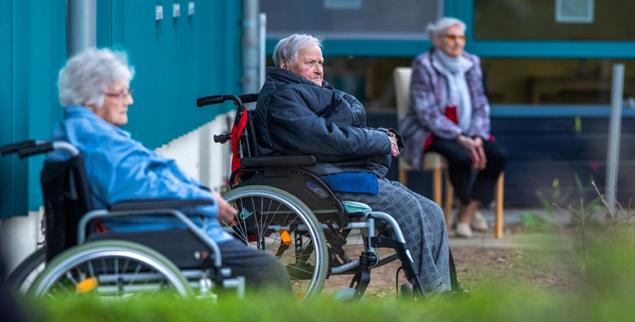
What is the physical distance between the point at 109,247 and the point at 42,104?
142 cm

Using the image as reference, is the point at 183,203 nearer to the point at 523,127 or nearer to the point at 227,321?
the point at 227,321

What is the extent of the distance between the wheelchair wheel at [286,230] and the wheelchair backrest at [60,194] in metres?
1.30

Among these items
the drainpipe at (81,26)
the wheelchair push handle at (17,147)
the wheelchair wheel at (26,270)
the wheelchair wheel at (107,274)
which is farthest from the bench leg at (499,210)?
the wheelchair push handle at (17,147)

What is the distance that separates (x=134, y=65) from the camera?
771 cm

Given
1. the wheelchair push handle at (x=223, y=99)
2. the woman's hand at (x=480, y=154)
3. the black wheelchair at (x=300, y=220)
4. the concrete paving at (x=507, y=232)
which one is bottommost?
the concrete paving at (x=507, y=232)

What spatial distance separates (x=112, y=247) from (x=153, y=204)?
31cm

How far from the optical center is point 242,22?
37.1 feet

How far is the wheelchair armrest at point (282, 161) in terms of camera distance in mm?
6395

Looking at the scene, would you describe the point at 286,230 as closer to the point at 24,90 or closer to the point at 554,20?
the point at 24,90

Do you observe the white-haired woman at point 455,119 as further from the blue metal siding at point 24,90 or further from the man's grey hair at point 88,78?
the man's grey hair at point 88,78

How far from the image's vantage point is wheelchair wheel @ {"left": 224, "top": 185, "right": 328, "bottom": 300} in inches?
244

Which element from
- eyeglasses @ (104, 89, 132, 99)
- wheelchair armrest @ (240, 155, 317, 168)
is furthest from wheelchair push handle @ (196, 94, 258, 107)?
eyeglasses @ (104, 89, 132, 99)

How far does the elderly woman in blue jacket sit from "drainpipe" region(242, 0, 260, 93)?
4.04m

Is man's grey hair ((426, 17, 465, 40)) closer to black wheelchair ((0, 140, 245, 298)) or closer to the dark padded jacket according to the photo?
the dark padded jacket
